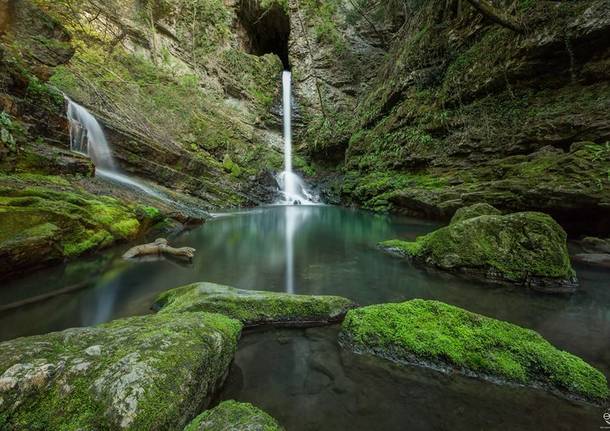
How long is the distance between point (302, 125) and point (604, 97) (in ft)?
67.7

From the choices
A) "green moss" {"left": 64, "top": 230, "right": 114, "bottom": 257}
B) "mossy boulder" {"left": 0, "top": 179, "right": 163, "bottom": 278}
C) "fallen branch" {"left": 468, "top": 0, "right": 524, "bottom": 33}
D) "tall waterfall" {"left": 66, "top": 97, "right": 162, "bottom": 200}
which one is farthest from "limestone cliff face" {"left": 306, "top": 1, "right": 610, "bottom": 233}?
"tall waterfall" {"left": 66, "top": 97, "right": 162, "bottom": 200}

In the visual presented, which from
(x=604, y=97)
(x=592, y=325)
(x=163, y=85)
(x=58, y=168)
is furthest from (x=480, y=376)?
(x=163, y=85)

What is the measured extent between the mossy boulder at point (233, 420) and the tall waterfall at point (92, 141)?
1109 cm

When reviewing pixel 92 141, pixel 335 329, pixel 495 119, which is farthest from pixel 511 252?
pixel 92 141

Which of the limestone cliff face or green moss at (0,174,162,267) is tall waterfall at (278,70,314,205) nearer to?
the limestone cliff face

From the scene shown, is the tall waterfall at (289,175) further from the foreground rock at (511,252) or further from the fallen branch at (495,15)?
the foreground rock at (511,252)

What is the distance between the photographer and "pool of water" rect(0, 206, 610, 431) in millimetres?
1872

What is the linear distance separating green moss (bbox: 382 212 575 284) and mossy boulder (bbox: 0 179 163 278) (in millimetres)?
6906

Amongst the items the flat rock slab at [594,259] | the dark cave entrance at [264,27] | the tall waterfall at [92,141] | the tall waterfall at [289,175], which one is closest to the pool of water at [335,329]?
the flat rock slab at [594,259]

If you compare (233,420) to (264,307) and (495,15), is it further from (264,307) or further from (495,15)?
(495,15)

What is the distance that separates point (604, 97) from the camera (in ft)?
28.1

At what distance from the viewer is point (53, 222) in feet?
16.0

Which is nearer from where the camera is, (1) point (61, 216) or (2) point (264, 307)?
(2) point (264, 307)

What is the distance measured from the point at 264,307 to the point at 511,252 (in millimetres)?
4318
